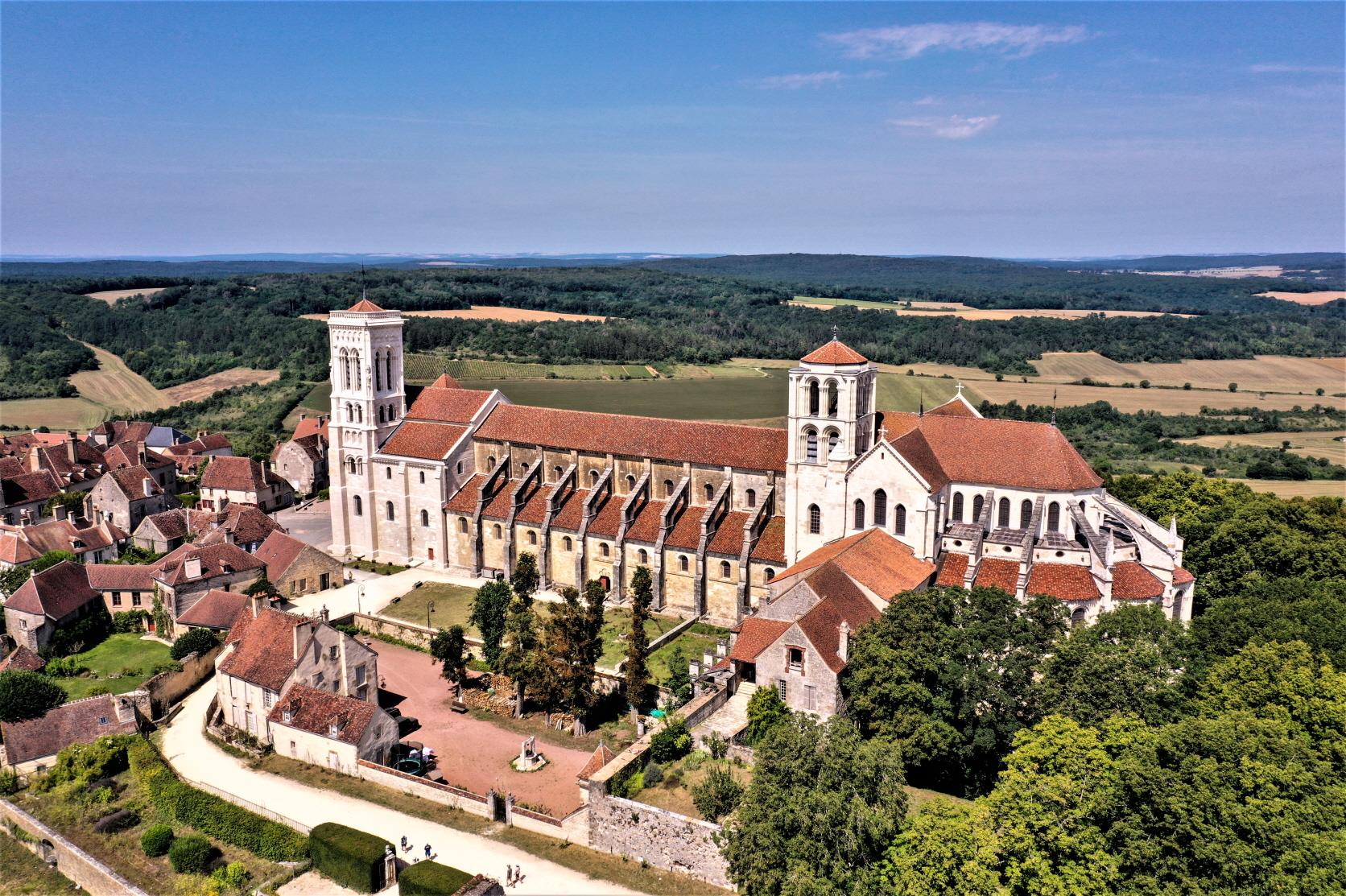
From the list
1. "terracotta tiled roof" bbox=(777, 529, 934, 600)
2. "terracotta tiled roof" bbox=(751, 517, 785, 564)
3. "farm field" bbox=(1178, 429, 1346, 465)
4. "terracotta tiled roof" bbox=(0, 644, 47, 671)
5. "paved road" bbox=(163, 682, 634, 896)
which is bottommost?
"paved road" bbox=(163, 682, 634, 896)

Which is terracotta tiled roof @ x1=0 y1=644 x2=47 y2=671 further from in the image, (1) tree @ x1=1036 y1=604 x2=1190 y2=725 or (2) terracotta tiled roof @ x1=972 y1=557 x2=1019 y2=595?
(1) tree @ x1=1036 y1=604 x2=1190 y2=725

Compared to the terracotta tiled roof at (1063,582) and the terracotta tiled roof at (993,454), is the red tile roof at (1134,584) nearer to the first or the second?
the terracotta tiled roof at (1063,582)

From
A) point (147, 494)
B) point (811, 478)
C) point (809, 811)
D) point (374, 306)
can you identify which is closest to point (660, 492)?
point (811, 478)

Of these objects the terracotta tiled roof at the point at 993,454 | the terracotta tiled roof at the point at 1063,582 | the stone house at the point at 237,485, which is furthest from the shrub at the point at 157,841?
the stone house at the point at 237,485

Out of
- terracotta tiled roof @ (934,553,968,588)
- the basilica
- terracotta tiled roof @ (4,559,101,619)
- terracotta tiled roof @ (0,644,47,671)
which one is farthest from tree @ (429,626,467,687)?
terracotta tiled roof @ (934,553,968,588)

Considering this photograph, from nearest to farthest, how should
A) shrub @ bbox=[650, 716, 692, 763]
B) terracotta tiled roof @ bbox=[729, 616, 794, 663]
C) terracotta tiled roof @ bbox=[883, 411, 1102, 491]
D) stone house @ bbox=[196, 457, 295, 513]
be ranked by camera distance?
shrub @ bbox=[650, 716, 692, 763], terracotta tiled roof @ bbox=[729, 616, 794, 663], terracotta tiled roof @ bbox=[883, 411, 1102, 491], stone house @ bbox=[196, 457, 295, 513]

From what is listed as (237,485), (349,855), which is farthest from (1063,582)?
(237,485)

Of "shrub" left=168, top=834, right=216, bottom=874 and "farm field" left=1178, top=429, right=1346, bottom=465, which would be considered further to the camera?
"farm field" left=1178, top=429, right=1346, bottom=465
